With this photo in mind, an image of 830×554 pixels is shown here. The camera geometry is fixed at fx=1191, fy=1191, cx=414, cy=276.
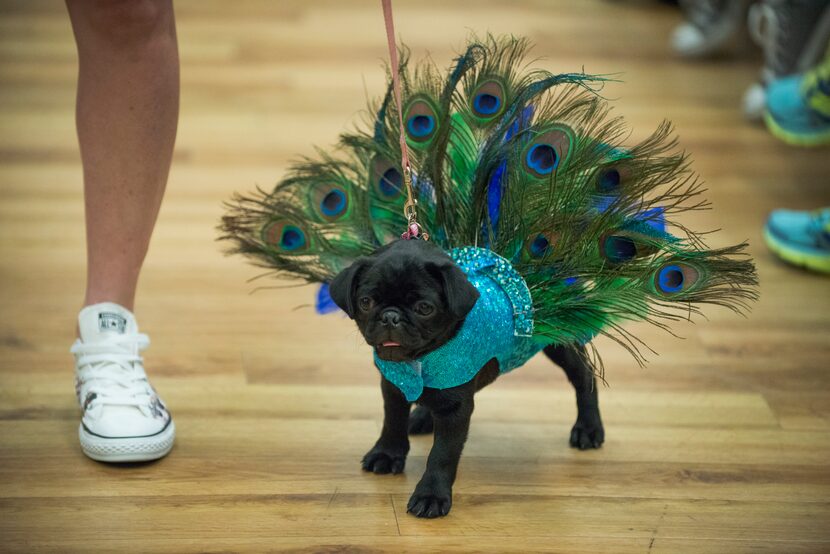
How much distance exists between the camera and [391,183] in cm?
177

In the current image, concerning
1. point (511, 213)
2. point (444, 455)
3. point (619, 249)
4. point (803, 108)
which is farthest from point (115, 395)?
point (803, 108)

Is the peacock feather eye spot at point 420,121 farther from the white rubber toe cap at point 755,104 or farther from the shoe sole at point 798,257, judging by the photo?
the white rubber toe cap at point 755,104

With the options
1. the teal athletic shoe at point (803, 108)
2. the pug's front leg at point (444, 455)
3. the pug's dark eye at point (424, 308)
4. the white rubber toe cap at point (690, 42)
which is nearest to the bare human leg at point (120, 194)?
the pug's front leg at point (444, 455)

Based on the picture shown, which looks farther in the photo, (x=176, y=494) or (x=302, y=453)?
(x=302, y=453)

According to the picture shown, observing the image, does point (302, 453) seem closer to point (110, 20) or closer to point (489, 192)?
point (489, 192)

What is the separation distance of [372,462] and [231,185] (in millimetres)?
1333

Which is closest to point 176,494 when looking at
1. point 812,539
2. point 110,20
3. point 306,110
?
point 110,20

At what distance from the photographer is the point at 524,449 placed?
6.14 feet

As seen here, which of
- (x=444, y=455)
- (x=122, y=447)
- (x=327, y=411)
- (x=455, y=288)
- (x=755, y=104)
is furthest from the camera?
(x=755, y=104)

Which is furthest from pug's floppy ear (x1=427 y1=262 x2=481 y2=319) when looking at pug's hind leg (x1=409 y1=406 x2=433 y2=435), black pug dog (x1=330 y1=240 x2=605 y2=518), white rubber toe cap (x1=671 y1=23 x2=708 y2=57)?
white rubber toe cap (x1=671 y1=23 x2=708 y2=57)

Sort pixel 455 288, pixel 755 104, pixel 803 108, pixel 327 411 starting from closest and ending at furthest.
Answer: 1. pixel 455 288
2. pixel 327 411
3. pixel 803 108
4. pixel 755 104

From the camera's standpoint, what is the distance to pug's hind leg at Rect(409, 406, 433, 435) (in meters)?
1.88

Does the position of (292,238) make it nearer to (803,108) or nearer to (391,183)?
(391,183)

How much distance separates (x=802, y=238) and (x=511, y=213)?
1189mm
